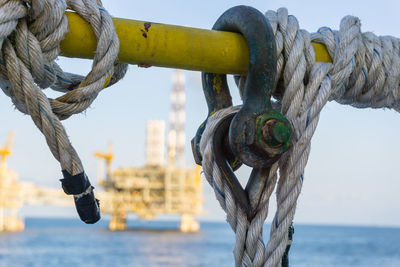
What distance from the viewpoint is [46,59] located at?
1072 millimetres

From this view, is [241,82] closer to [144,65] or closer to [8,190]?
[144,65]

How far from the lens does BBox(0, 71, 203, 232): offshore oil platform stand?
4928cm

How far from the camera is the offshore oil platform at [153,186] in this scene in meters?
49.3

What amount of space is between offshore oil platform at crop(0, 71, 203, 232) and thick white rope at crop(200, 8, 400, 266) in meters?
47.2

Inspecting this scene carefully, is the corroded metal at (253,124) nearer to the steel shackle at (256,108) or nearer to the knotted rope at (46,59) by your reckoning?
the steel shackle at (256,108)

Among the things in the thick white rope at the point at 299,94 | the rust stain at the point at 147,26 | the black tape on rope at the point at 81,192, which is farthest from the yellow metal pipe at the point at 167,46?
the black tape on rope at the point at 81,192

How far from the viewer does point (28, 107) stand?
1.03m

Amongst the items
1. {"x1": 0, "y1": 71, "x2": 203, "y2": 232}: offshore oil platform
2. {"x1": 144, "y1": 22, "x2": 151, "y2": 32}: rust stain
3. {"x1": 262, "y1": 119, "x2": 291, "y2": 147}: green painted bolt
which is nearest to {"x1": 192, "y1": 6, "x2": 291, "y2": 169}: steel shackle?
{"x1": 262, "y1": 119, "x2": 291, "y2": 147}: green painted bolt

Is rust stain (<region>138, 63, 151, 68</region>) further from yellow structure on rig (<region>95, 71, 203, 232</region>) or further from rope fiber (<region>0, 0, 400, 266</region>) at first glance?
yellow structure on rig (<region>95, 71, 203, 232</region>)

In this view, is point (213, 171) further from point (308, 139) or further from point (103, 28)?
point (103, 28)

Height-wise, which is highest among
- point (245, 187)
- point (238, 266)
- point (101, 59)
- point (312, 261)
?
point (101, 59)

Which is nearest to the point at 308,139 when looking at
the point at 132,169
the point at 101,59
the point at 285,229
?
the point at 285,229

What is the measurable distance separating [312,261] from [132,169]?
17563 mm

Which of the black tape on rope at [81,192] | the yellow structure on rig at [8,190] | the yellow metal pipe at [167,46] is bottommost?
the yellow structure on rig at [8,190]
